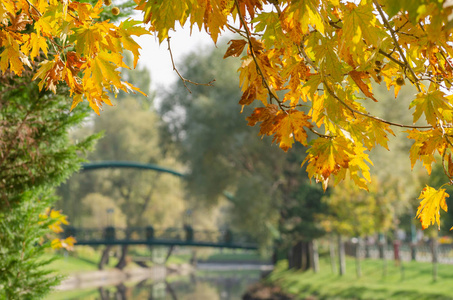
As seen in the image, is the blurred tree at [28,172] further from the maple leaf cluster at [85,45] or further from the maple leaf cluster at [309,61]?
the maple leaf cluster at [309,61]

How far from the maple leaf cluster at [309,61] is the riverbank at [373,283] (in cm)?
1196

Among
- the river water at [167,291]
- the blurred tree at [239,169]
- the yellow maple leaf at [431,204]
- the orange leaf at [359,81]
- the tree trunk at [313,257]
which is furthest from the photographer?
the river water at [167,291]

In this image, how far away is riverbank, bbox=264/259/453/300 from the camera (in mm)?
14202

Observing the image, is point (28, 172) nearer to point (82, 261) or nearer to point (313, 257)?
point (313, 257)

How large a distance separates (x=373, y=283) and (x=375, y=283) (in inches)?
3.1

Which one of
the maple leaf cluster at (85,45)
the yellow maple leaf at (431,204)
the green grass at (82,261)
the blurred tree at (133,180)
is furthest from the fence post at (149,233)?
the yellow maple leaf at (431,204)

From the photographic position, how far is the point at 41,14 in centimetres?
216

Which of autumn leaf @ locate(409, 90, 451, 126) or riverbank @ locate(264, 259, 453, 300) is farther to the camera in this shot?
riverbank @ locate(264, 259, 453, 300)

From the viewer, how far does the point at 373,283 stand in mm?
17031

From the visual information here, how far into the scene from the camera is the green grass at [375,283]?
46.5ft

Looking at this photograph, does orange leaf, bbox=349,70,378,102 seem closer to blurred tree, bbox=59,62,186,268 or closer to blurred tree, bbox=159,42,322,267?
blurred tree, bbox=159,42,322,267

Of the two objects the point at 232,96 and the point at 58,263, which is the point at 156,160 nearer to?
the point at 58,263

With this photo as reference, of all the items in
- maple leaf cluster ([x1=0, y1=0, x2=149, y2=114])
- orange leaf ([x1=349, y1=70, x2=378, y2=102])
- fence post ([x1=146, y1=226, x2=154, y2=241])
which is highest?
fence post ([x1=146, y1=226, x2=154, y2=241])

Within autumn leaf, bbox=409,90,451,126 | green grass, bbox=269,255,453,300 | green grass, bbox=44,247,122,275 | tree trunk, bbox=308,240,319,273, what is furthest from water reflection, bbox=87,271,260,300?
autumn leaf, bbox=409,90,451,126
